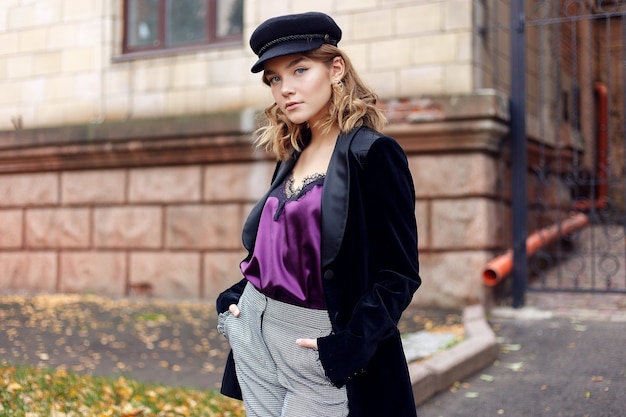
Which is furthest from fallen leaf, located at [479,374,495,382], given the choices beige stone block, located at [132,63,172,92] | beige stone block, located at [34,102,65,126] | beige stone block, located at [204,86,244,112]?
beige stone block, located at [34,102,65,126]

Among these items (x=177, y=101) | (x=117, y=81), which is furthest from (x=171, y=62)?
(x=117, y=81)

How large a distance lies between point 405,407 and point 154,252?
765cm

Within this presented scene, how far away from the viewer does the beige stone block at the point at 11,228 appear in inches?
411

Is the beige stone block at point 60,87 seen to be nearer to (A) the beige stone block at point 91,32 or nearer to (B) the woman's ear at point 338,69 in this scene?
(A) the beige stone block at point 91,32

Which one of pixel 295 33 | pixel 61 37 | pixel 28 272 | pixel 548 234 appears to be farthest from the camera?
pixel 28 272

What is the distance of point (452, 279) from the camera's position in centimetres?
785

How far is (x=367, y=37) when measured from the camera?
836cm

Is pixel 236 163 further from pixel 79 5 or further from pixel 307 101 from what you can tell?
pixel 307 101

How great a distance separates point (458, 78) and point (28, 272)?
6.26m

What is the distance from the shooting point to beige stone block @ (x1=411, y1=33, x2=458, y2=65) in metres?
7.97

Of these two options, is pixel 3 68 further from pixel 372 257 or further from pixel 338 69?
pixel 372 257

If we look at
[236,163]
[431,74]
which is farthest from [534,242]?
[236,163]

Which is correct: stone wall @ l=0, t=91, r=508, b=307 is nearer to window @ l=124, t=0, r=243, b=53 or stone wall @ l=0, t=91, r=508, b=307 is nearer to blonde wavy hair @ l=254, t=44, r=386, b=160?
window @ l=124, t=0, r=243, b=53

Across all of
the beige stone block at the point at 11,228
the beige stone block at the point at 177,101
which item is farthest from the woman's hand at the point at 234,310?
the beige stone block at the point at 11,228
